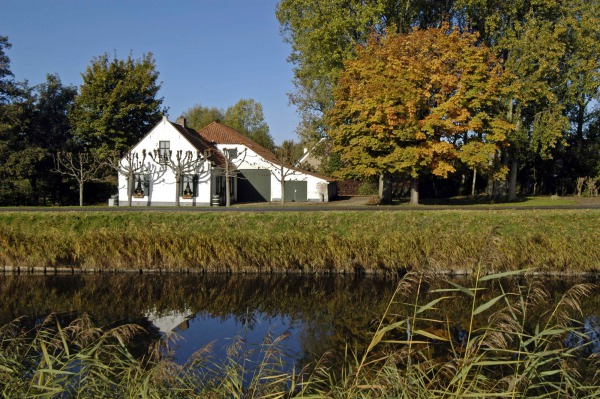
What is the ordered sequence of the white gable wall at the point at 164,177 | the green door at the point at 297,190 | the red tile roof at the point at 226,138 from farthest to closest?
the red tile roof at the point at 226,138, the green door at the point at 297,190, the white gable wall at the point at 164,177

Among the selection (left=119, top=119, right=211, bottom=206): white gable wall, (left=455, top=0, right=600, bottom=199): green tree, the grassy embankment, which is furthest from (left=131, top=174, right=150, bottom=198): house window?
(left=455, top=0, right=600, bottom=199): green tree

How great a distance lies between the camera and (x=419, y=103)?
32531 millimetres

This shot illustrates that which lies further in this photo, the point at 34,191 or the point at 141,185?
the point at 34,191

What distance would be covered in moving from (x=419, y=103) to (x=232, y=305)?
69.3ft

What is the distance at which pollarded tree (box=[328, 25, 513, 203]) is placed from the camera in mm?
31766

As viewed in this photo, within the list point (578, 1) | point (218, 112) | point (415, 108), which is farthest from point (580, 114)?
point (218, 112)

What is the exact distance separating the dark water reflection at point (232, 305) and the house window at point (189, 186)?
21436 millimetres

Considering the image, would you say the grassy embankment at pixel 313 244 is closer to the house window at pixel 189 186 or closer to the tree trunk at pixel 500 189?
the tree trunk at pixel 500 189

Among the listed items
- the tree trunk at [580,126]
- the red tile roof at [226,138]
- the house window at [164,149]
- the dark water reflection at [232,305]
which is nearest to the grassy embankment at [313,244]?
the dark water reflection at [232,305]

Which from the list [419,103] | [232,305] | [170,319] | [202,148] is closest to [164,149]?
[202,148]

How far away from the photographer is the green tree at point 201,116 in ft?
272

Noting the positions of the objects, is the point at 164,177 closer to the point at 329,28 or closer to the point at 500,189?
the point at 329,28

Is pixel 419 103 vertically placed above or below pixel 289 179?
above

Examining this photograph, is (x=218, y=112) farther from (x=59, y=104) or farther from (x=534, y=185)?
(x=534, y=185)
